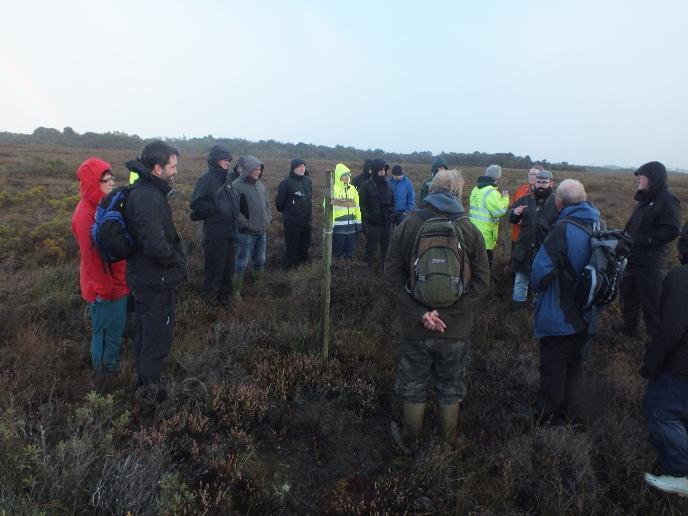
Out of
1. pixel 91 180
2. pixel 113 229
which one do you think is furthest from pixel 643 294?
pixel 91 180

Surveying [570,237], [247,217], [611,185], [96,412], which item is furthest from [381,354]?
[611,185]

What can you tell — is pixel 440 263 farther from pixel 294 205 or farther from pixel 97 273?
pixel 294 205

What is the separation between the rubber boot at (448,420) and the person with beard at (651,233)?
A: 9.76 ft

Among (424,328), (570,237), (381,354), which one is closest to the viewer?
(424,328)

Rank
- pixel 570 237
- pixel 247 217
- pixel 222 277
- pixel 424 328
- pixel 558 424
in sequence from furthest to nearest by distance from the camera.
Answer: pixel 247 217 → pixel 222 277 → pixel 558 424 → pixel 570 237 → pixel 424 328

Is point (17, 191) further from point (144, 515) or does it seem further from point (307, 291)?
point (144, 515)

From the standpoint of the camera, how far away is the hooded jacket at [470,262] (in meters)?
2.86

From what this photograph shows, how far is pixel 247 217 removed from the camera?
6160 mm

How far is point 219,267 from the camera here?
5375mm

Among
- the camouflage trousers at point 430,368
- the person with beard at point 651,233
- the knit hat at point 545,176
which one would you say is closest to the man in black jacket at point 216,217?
the camouflage trousers at point 430,368

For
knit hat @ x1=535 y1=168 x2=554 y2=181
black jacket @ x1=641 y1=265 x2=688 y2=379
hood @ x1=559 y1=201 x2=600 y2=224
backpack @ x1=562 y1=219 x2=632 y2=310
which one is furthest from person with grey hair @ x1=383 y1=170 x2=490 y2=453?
knit hat @ x1=535 y1=168 x2=554 y2=181

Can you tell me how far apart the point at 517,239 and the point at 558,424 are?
282 cm

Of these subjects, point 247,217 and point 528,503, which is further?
point 247,217

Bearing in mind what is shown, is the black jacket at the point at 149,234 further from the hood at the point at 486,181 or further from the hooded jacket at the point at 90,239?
the hood at the point at 486,181
